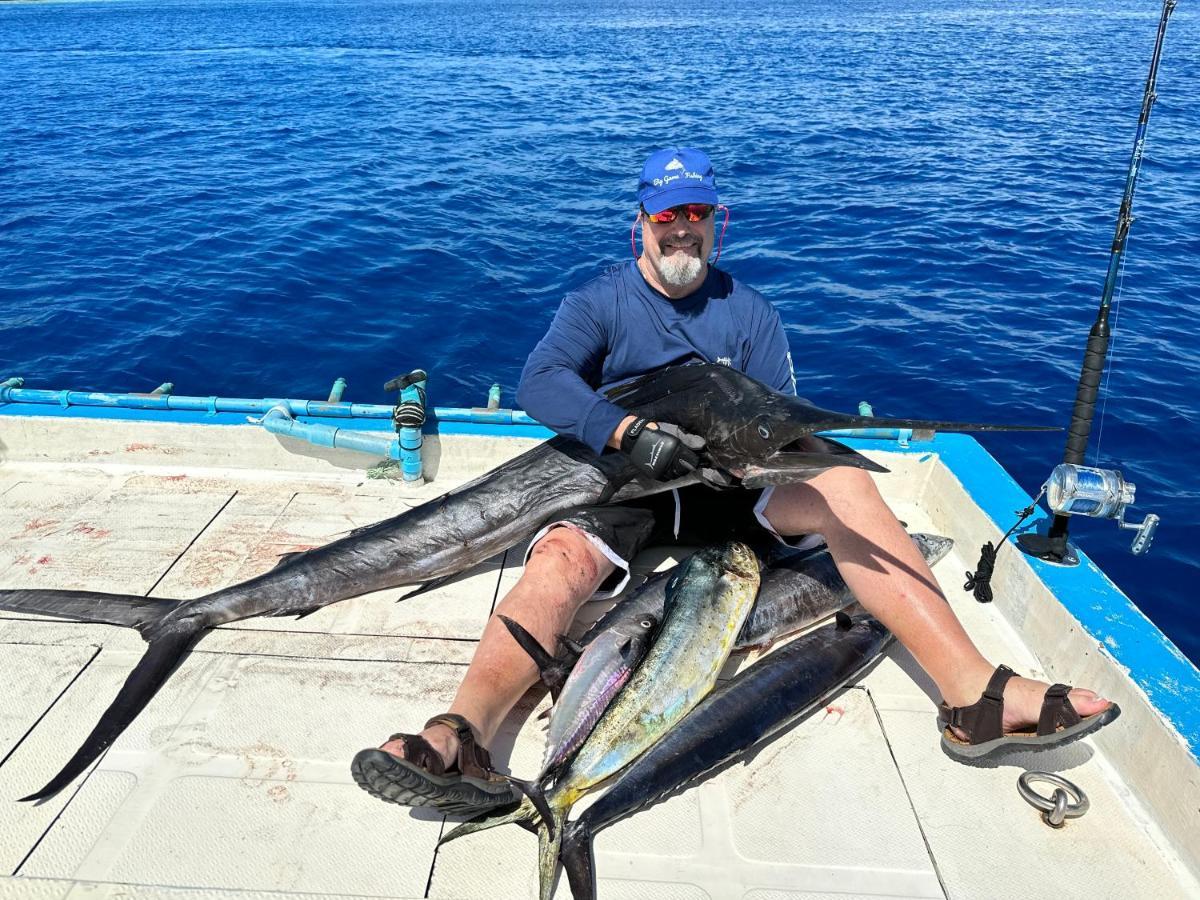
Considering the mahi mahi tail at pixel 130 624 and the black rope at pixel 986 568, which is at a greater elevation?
the mahi mahi tail at pixel 130 624

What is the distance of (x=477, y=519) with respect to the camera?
3.47 m

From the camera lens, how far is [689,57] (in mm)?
29391

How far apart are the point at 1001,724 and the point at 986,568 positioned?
980 mm

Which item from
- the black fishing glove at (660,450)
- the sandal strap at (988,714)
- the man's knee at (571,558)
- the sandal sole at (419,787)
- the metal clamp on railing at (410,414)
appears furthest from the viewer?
the metal clamp on railing at (410,414)

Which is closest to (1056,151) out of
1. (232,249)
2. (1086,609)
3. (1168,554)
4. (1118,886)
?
(1168,554)

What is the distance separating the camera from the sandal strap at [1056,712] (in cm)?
249

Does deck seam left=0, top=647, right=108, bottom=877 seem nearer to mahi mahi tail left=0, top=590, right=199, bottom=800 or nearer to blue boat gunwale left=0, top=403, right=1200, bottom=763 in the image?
mahi mahi tail left=0, top=590, right=199, bottom=800

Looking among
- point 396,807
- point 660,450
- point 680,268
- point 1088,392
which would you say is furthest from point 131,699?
point 1088,392

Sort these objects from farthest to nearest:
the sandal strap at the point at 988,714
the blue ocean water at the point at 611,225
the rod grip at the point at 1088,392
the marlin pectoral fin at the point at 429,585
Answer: the blue ocean water at the point at 611,225, the marlin pectoral fin at the point at 429,585, the rod grip at the point at 1088,392, the sandal strap at the point at 988,714

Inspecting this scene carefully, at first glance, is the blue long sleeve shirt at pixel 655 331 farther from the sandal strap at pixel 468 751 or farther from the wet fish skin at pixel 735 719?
the sandal strap at pixel 468 751

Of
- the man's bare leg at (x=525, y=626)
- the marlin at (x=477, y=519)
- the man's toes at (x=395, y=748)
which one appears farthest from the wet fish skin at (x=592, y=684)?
the marlin at (x=477, y=519)

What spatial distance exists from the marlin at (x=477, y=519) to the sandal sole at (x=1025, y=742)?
0.88 metres

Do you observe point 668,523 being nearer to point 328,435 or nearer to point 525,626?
point 525,626

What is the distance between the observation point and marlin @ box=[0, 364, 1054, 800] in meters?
2.79
